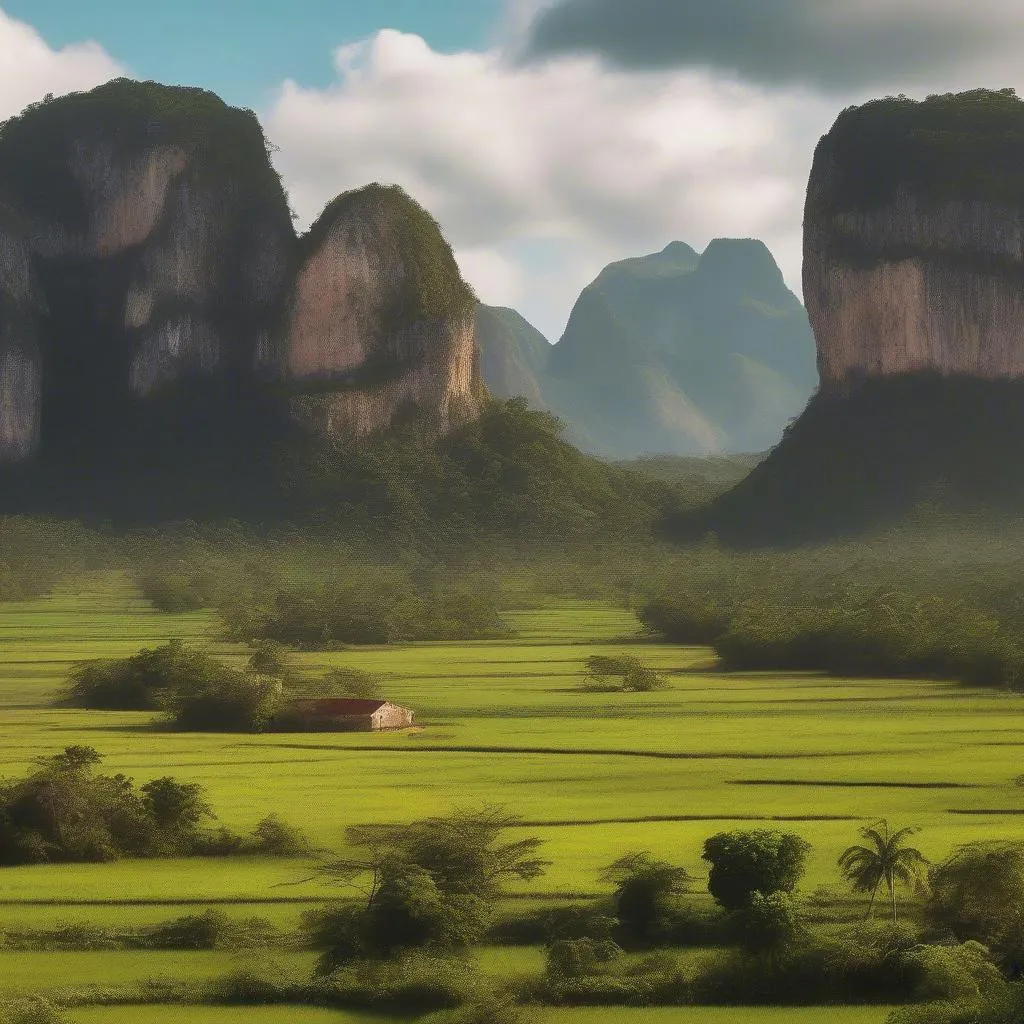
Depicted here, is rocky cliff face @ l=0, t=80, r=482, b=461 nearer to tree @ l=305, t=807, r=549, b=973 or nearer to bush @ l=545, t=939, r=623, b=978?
tree @ l=305, t=807, r=549, b=973

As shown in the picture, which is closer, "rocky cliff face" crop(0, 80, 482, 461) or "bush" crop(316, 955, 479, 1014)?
"bush" crop(316, 955, 479, 1014)

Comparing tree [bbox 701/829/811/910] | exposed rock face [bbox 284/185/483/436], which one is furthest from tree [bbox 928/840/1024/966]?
exposed rock face [bbox 284/185/483/436]

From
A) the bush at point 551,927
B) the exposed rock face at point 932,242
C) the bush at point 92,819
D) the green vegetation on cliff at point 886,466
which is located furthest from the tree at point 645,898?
the exposed rock face at point 932,242

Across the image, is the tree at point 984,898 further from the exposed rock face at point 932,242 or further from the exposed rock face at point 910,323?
the exposed rock face at point 932,242

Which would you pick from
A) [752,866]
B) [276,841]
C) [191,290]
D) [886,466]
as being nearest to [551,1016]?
[752,866]

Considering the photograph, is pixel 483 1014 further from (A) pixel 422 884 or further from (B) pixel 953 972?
(B) pixel 953 972

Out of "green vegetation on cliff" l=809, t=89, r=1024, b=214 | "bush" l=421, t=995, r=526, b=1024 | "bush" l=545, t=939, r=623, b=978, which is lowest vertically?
"bush" l=421, t=995, r=526, b=1024
